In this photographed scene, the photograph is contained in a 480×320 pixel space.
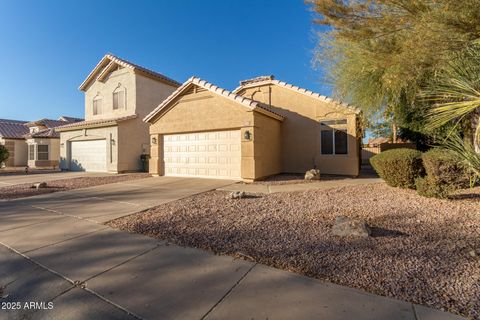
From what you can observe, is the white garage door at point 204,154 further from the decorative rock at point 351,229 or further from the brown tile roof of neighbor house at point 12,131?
the brown tile roof of neighbor house at point 12,131

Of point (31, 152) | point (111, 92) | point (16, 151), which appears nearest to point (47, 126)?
point (16, 151)

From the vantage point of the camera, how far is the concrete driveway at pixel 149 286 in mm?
2215

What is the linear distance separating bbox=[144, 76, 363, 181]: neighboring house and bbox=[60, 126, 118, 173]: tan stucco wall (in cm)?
412

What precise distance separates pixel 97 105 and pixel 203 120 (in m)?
12.7

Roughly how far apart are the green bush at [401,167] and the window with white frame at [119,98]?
1686 centimetres

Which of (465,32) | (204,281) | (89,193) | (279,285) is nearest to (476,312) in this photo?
(279,285)

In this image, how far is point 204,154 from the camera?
11148 millimetres

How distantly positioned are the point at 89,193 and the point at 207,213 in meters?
5.41

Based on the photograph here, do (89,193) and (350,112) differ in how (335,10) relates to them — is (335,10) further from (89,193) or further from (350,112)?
(89,193)

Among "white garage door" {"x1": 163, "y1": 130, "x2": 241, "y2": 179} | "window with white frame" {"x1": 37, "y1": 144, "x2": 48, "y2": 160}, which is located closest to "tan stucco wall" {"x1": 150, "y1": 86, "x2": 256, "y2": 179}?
"white garage door" {"x1": 163, "y1": 130, "x2": 241, "y2": 179}

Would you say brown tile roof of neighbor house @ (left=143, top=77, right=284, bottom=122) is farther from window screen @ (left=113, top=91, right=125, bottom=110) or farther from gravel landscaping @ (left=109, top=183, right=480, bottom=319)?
window screen @ (left=113, top=91, right=125, bottom=110)

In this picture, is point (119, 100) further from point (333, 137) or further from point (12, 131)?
point (12, 131)

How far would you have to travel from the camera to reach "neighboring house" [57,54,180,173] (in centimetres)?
1527

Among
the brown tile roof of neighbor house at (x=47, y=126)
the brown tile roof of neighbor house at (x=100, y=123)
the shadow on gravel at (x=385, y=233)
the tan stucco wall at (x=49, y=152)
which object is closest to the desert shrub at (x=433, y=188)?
the shadow on gravel at (x=385, y=233)
